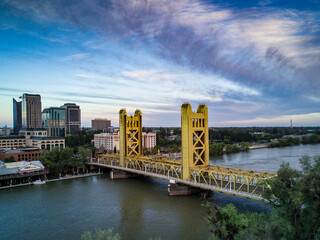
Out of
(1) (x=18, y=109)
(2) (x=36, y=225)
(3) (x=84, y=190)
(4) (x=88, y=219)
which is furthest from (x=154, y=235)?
(1) (x=18, y=109)

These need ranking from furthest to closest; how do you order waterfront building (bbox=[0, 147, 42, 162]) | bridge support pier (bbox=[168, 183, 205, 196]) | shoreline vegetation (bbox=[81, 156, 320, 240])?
waterfront building (bbox=[0, 147, 42, 162]), bridge support pier (bbox=[168, 183, 205, 196]), shoreline vegetation (bbox=[81, 156, 320, 240])

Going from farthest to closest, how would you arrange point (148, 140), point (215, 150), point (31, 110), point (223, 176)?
1. point (31, 110)
2. point (148, 140)
3. point (215, 150)
4. point (223, 176)

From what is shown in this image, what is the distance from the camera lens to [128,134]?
4247 cm

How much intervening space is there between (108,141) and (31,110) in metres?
97.4

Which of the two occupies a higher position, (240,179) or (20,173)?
(240,179)

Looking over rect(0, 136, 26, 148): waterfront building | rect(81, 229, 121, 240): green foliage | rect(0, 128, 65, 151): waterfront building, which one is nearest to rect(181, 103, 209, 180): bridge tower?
rect(81, 229, 121, 240): green foliage

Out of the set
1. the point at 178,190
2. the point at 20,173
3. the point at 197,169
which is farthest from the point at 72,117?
the point at 197,169

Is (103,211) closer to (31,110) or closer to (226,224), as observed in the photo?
(226,224)

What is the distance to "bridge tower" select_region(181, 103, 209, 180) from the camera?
2648 centimetres

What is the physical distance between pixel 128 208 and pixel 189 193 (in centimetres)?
719

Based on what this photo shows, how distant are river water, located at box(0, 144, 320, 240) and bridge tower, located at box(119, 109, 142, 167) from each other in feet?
26.4

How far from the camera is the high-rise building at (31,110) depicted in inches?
5822

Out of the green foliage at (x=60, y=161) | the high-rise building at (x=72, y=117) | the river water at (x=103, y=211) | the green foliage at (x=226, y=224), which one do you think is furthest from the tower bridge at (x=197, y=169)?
the high-rise building at (x=72, y=117)

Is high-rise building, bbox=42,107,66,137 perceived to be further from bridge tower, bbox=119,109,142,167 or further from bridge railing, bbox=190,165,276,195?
bridge railing, bbox=190,165,276,195
